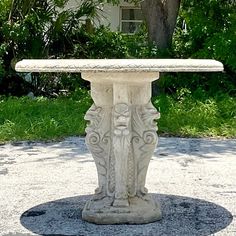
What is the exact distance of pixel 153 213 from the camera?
13.7ft

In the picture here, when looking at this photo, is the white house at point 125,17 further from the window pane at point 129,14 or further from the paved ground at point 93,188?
the paved ground at point 93,188

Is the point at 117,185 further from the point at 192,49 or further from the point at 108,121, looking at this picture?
the point at 192,49

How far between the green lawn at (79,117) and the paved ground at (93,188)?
505mm

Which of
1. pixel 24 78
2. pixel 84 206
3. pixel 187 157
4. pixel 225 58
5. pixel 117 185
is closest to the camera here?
pixel 117 185

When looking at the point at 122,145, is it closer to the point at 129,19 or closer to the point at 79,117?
the point at 79,117

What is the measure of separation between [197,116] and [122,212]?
5.28 metres

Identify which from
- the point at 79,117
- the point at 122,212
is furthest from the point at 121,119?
the point at 79,117

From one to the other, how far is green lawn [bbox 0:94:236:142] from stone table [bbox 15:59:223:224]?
12.5ft

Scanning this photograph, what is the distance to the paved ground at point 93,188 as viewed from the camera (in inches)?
160

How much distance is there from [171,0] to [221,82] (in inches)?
75.3

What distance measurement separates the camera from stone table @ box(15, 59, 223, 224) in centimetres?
405

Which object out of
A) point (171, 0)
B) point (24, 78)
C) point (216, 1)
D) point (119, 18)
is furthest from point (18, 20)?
point (119, 18)

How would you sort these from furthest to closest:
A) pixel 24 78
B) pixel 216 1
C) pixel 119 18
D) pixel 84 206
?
pixel 119 18 < pixel 24 78 < pixel 216 1 < pixel 84 206

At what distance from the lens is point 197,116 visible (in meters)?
9.23
